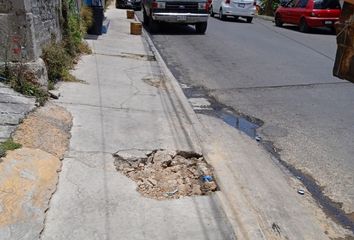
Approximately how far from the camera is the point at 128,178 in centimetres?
470

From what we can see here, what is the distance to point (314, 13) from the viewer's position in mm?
19641

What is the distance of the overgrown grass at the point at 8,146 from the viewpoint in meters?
4.50

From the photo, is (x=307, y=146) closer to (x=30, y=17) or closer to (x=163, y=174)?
(x=163, y=174)

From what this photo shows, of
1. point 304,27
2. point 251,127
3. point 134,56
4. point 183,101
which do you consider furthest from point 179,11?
point 251,127

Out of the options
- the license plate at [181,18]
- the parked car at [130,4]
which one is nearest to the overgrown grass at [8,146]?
the license plate at [181,18]

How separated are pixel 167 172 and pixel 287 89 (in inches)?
193

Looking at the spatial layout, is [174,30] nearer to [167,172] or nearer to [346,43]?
[167,172]

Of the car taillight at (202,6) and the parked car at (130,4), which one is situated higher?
the car taillight at (202,6)

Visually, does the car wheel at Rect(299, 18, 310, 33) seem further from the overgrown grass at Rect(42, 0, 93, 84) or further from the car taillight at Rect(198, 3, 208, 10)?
the overgrown grass at Rect(42, 0, 93, 84)

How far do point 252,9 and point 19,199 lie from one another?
846 inches

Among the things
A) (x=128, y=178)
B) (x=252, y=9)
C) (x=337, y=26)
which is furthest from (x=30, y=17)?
(x=252, y=9)

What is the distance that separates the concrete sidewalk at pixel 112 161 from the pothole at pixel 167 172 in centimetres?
15

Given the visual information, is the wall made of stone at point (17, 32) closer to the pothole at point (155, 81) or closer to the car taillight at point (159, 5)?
the pothole at point (155, 81)

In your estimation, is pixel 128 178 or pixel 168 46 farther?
pixel 168 46
